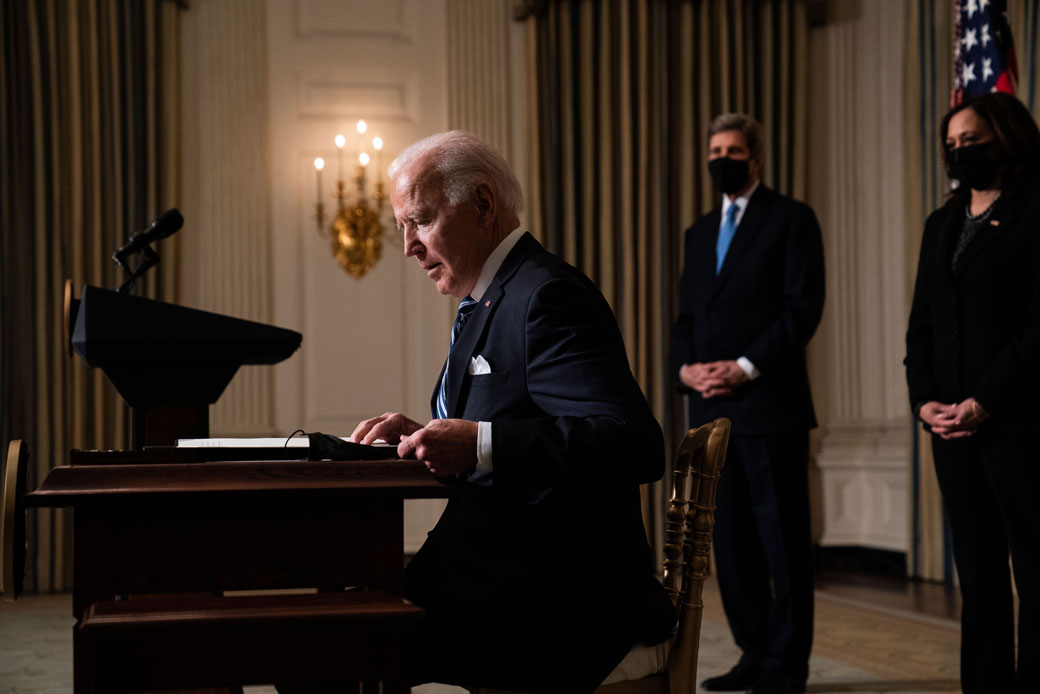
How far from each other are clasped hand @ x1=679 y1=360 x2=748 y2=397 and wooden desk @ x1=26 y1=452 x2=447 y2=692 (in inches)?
93.2

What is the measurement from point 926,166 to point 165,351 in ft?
15.0

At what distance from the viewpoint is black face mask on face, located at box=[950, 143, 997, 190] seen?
316cm

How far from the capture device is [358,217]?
6.03 m

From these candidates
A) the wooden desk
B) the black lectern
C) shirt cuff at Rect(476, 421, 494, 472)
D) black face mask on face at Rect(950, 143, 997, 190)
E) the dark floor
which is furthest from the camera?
the dark floor

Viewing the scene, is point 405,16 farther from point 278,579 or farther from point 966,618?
point 278,579

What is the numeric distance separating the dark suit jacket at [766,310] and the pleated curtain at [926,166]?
2204 mm

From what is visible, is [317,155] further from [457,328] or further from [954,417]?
[457,328]

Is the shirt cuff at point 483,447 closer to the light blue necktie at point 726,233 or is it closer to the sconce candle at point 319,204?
the light blue necktie at point 726,233

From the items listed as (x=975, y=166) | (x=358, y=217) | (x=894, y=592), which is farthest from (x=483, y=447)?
(x=358, y=217)

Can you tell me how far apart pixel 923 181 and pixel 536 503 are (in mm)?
4661

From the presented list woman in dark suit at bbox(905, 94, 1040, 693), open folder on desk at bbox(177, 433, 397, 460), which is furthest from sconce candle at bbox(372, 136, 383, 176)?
open folder on desk at bbox(177, 433, 397, 460)

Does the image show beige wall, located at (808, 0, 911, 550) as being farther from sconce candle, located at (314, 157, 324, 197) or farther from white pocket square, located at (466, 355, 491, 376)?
white pocket square, located at (466, 355, 491, 376)

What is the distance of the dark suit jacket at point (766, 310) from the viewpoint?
3.67m

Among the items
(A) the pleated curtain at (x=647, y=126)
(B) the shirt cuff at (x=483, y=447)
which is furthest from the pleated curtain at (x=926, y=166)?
(B) the shirt cuff at (x=483, y=447)
